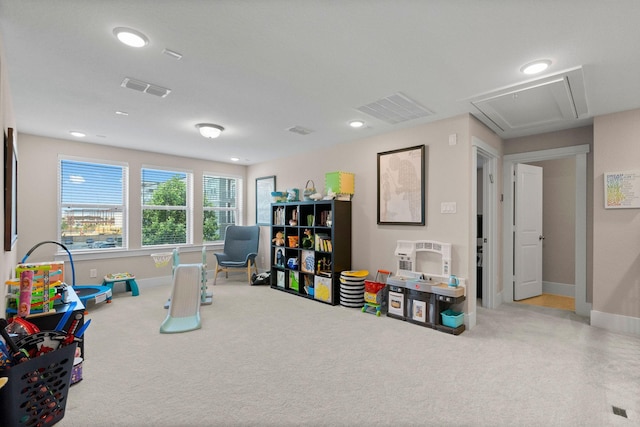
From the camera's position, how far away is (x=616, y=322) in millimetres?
3404

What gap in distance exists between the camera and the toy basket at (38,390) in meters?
1.61

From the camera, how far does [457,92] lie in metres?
2.95

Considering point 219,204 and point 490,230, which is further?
point 219,204

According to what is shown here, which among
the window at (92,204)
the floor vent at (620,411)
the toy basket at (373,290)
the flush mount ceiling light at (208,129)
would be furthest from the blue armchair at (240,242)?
the floor vent at (620,411)

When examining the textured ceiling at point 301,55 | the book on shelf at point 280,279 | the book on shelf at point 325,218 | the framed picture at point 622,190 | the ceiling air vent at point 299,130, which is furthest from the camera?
the book on shelf at point 280,279

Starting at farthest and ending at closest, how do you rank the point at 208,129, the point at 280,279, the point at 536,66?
the point at 280,279 < the point at 208,129 < the point at 536,66

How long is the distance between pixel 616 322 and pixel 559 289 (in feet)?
6.21

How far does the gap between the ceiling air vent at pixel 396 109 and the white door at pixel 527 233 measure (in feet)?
7.03

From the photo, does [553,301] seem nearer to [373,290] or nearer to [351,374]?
[373,290]

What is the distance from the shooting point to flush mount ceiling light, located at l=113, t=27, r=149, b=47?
200 centimetres

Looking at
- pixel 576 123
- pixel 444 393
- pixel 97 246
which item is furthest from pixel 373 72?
pixel 97 246

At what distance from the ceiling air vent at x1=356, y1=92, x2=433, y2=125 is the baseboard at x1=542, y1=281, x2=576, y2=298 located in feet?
12.7

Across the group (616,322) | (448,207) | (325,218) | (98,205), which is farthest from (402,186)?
(98,205)

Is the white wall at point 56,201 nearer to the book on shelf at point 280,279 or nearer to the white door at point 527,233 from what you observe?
the book on shelf at point 280,279
